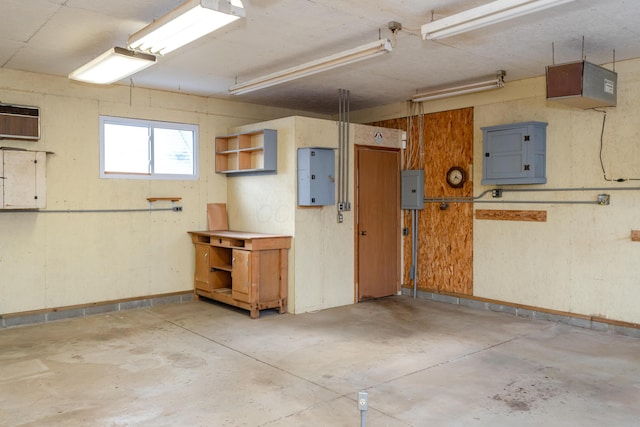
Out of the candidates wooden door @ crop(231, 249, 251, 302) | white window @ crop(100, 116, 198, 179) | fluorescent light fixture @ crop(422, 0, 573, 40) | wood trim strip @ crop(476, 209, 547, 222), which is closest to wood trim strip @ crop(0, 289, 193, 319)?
wooden door @ crop(231, 249, 251, 302)

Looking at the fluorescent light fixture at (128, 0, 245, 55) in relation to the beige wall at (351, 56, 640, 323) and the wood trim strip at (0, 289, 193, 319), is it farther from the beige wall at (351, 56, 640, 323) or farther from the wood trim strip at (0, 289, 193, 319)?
the beige wall at (351, 56, 640, 323)

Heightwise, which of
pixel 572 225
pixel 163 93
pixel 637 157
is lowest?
pixel 572 225

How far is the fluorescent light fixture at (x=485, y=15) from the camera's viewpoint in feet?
10.2

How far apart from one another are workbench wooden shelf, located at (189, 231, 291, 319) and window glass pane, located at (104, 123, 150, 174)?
4.17 feet

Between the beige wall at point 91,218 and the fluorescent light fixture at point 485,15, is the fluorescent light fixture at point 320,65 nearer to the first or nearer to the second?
the fluorescent light fixture at point 485,15

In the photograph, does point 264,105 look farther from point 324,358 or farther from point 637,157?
point 637,157

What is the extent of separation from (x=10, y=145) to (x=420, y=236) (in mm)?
5268

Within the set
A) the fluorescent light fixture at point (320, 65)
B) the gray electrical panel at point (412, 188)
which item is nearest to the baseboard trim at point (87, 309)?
the fluorescent light fixture at point (320, 65)

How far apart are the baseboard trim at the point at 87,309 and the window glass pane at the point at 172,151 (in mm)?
1698

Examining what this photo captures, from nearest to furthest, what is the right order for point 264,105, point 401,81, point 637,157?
1. point 637,157
2. point 401,81
3. point 264,105

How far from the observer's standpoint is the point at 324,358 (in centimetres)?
425

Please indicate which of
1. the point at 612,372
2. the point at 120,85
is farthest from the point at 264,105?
the point at 612,372

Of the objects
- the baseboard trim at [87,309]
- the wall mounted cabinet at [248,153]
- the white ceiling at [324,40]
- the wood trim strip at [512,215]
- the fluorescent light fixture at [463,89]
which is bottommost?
the baseboard trim at [87,309]

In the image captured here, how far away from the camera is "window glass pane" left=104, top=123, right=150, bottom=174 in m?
6.07
